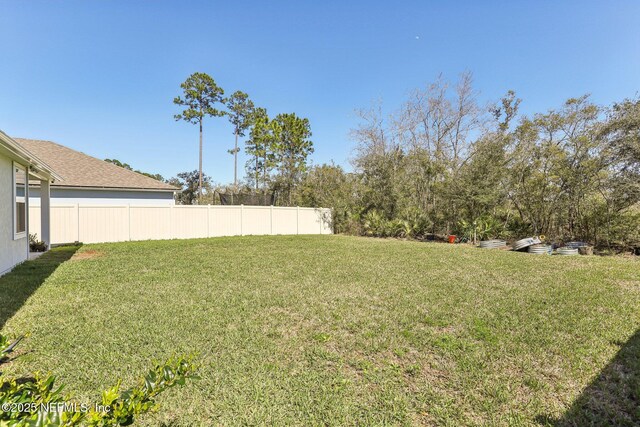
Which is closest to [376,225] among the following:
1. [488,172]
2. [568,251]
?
[488,172]

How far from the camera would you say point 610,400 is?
217cm

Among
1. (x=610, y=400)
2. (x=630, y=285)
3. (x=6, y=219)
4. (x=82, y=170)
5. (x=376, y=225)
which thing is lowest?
(x=610, y=400)

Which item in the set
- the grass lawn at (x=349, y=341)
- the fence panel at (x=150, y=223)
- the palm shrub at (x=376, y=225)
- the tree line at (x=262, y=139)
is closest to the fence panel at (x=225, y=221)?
the fence panel at (x=150, y=223)

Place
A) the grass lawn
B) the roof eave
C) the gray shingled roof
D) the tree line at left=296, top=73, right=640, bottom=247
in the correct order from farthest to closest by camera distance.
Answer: the gray shingled roof < the tree line at left=296, top=73, right=640, bottom=247 < the roof eave < the grass lawn

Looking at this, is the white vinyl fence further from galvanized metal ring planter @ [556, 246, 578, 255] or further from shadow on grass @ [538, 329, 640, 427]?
shadow on grass @ [538, 329, 640, 427]

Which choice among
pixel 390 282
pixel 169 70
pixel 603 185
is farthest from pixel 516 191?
pixel 169 70

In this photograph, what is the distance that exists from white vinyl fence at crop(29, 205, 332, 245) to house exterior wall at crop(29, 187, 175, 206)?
1.38 meters

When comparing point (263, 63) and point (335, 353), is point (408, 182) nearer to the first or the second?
point (263, 63)

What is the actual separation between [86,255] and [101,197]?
6.93 meters

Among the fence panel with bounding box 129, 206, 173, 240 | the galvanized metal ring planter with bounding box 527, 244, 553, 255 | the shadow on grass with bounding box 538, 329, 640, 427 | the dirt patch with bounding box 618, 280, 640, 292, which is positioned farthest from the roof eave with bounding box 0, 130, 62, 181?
the galvanized metal ring planter with bounding box 527, 244, 553, 255

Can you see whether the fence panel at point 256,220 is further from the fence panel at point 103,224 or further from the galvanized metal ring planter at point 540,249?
the galvanized metal ring planter at point 540,249

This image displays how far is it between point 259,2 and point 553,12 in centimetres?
795

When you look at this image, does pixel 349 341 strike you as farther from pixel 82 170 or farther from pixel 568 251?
pixel 82 170

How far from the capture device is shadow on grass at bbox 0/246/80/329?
3.91 m
